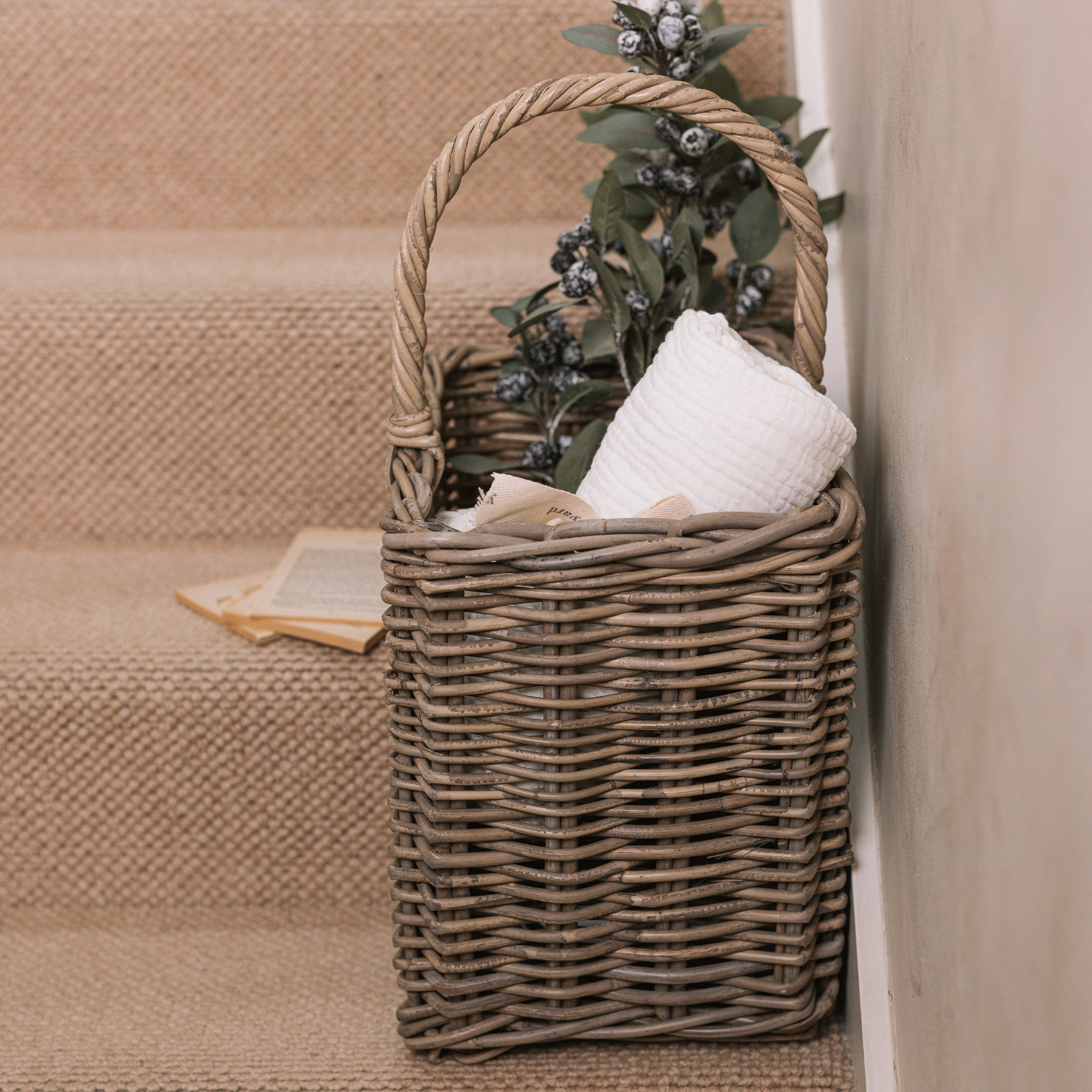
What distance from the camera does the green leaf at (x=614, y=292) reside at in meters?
0.86

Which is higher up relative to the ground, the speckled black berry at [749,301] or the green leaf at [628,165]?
the green leaf at [628,165]

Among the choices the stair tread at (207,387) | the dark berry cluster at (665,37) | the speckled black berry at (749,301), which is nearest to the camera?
the dark berry cluster at (665,37)

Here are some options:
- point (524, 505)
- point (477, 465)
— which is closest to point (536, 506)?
point (524, 505)

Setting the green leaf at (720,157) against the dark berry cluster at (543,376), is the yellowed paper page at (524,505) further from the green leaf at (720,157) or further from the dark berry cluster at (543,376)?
the green leaf at (720,157)

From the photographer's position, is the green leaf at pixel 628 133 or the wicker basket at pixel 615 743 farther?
the green leaf at pixel 628 133

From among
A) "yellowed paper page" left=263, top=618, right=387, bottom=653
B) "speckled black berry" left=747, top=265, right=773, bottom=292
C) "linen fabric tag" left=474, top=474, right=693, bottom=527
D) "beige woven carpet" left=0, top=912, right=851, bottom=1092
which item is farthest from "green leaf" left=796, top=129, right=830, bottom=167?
"beige woven carpet" left=0, top=912, right=851, bottom=1092

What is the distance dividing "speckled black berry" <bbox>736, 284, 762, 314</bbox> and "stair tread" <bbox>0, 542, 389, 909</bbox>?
0.45 metres

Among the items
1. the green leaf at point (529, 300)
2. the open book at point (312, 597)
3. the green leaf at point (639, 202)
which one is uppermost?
the green leaf at point (639, 202)

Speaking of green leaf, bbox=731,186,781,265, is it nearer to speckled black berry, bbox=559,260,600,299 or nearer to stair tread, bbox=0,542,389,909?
speckled black berry, bbox=559,260,600,299

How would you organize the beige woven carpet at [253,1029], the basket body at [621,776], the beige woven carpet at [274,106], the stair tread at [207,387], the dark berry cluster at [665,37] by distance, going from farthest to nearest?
the beige woven carpet at [274,106], the stair tread at [207,387], the dark berry cluster at [665,37], the beige woven carpet at [253,1029], the basket body at [621,776]

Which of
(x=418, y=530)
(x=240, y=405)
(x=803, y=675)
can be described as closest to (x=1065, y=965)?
(x=803, y=675)

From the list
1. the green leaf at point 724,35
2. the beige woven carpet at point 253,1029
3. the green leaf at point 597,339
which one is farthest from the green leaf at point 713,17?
the beige woven carpet at point 253,1029

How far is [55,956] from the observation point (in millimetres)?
890

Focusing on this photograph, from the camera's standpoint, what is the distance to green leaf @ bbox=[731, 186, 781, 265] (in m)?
0.90
